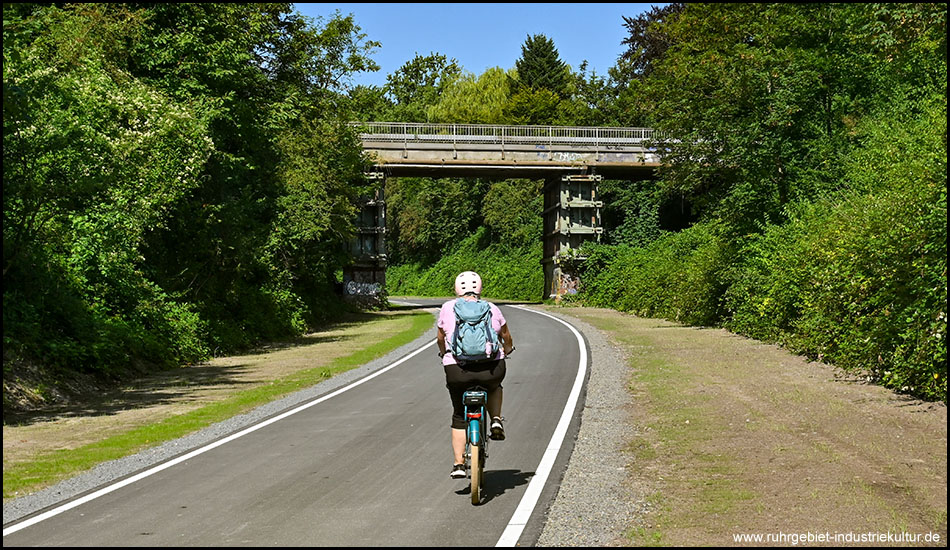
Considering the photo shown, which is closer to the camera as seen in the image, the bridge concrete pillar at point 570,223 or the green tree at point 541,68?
the bridge concrete pillar at point 570,223

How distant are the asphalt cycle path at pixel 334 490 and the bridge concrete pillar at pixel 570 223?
40.4 m

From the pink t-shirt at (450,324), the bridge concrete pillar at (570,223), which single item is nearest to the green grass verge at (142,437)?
the pink t-shirt at (450,324)

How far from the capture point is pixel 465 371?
8266mm

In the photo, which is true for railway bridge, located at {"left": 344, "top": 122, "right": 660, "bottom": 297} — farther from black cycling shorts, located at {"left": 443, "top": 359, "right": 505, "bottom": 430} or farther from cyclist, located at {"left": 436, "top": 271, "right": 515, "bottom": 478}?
black cycling shorts, located at {"left": 443, "top": 359, "right": 505, "bottom": 430}

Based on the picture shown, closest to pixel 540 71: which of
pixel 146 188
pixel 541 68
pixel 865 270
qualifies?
pixel 541 68

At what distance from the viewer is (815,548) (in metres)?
6.36

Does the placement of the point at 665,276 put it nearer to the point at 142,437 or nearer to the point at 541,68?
the point at 142,437

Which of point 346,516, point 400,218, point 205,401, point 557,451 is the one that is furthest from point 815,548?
point 400,218

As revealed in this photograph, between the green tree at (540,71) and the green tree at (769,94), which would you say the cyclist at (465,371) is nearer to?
the green tree at (769,94)

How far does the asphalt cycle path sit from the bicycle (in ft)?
0.64

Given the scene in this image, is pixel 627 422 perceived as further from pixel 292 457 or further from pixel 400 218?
pixel 400 218

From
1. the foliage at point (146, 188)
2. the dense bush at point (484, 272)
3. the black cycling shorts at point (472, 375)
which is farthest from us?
the dense bush at point (484, 272)

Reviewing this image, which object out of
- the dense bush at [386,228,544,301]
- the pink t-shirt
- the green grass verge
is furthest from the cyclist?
the dense bush at [386,228,544,301]

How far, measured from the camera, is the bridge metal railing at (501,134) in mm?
52562
